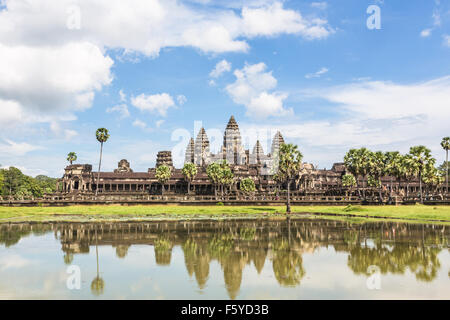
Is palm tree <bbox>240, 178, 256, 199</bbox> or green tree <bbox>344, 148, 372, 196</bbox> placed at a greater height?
green tree <bbox>344, 148, 372, 196</bbox>

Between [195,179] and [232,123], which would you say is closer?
[195,179]

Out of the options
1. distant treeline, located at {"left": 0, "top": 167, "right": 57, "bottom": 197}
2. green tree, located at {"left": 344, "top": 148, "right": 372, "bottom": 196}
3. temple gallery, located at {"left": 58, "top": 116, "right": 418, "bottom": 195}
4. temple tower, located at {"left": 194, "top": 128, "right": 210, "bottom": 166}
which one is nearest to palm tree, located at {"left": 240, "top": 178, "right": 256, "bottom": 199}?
temple gallery, located at {"left": 58, "top": 116, "right": 418, "bottom": 195}

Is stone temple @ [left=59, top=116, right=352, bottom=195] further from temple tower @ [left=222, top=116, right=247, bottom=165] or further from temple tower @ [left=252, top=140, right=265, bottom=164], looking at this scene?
temple tower @ [left=252, top=140, right=265, bottom=164]

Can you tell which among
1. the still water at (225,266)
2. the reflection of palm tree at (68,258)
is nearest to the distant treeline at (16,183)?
the still water at (225,266)

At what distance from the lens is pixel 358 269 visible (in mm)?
16172

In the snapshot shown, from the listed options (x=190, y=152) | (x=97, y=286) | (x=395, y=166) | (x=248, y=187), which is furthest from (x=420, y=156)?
(x=190, y=152)

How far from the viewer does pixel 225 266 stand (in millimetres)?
16734

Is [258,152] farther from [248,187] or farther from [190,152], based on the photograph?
[248,187]

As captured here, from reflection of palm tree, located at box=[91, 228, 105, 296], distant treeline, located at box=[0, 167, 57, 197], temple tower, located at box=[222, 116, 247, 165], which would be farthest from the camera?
temple tower, located at box=[222, 116, 247, 165]

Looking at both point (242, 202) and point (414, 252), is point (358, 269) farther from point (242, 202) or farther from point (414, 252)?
point (242, 202)

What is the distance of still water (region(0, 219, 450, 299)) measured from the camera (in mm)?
12672

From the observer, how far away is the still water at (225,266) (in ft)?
41.6

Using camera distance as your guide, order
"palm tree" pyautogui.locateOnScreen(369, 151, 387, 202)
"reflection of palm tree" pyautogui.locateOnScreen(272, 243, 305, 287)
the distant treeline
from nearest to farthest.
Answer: "reflection of palm tree" pyautogui.locateOnScreen(272, 243, 305, 287) → "palm tree" pyautogui.locateOnScreen(369, 151, 387, 202) → the distant treeline

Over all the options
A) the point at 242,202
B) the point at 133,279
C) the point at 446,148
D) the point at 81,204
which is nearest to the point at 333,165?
the point at 446,148
